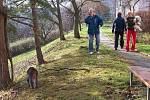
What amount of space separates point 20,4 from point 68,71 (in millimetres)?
10360

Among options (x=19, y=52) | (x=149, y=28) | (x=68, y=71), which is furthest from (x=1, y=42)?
(x=19, y=52)

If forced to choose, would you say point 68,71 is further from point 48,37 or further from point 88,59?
point 48,37

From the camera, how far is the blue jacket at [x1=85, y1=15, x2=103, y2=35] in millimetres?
20125

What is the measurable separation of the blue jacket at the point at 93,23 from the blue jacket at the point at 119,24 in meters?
1.79

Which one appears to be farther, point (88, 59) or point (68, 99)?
point (88, 59)

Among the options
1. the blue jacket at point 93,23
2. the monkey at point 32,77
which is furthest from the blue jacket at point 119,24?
the monkey at point 32,77

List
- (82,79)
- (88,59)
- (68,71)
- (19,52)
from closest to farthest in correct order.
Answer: (82,79), (68,71), (88,59), (19,52)

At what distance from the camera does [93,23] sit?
20156 millimetres

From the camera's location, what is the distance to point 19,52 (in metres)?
66.2

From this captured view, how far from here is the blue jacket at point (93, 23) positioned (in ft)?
66.0

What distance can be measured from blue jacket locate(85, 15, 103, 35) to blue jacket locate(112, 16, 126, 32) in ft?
5.87

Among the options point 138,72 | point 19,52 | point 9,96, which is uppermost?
point 138,72

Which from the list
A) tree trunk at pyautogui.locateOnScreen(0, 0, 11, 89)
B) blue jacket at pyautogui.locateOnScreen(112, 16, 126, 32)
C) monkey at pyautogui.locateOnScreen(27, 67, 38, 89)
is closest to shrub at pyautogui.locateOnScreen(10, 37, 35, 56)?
blue jacket at pyautogui.locateOnScreen(112, 16, 126, 32)

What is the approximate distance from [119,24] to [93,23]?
2225 millimetres
